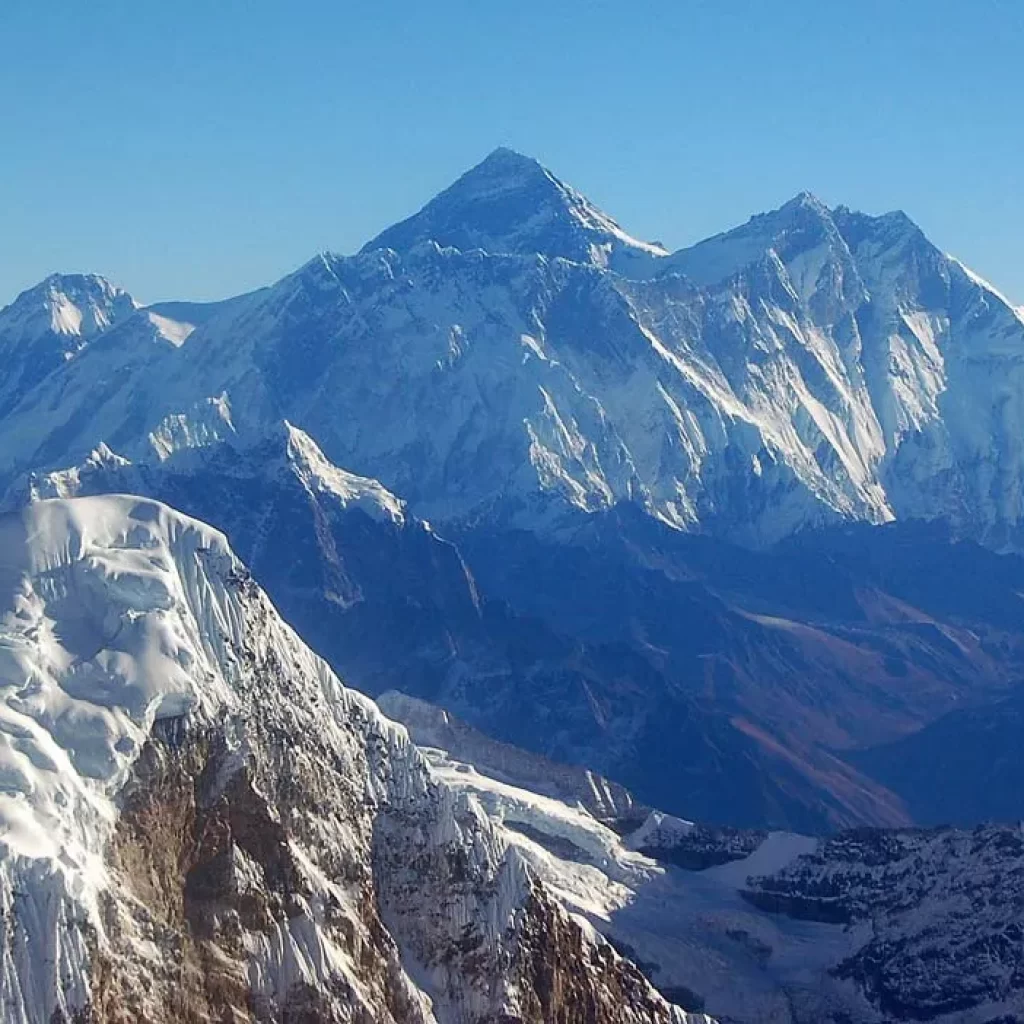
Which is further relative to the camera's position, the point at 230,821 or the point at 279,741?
the point at 279,741

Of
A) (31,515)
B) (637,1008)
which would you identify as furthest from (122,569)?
(637,1008)

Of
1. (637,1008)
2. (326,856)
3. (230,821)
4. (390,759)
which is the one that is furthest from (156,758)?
(637,1008)

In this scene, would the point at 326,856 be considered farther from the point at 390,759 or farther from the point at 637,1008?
the point at 637,1008

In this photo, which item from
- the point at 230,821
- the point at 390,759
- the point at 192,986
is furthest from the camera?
the point at 390,759

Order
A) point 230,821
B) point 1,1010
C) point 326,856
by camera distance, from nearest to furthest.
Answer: point 1,1010
point 230,821
point 326,856

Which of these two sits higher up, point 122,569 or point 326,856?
point 122,569

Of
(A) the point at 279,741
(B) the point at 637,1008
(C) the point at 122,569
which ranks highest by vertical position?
(C) the point at 122,569

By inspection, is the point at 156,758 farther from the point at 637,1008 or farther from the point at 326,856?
the point at 637,1008
